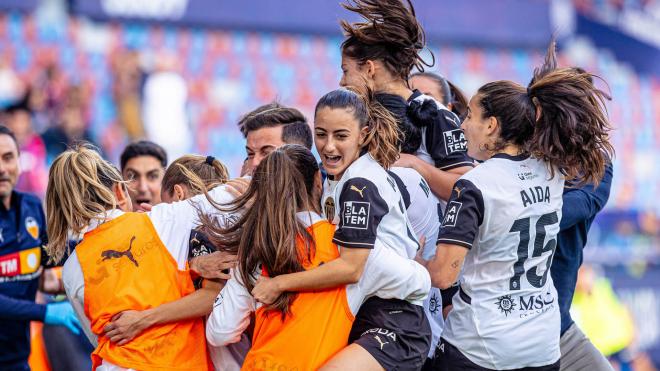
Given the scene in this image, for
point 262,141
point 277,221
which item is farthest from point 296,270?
point 262,141

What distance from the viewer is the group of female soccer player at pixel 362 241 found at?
12.6 feet

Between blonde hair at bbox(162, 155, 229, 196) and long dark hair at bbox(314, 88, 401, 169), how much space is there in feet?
3.21

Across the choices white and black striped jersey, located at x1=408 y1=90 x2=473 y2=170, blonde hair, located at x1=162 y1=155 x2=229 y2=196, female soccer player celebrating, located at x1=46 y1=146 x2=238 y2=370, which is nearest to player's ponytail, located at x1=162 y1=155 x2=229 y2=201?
blonde hair, located at x1=162 y1=155 x2=229 y2=196

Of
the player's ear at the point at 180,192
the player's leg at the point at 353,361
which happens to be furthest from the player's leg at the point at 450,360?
the player's ear at the point at 180,192

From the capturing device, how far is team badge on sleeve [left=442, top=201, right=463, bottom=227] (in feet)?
13.0

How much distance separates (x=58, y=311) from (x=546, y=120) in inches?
120

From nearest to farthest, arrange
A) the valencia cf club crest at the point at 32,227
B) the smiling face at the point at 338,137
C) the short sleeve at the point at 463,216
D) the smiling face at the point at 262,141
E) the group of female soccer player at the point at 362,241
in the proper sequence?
the group of female soccer player at the point at 362,241
the short sleeve at the point at 463,216
the smiling face at the point at 338,137
the smiling face at the point at 262,141
the valencia cf club crest at the point at 32,227

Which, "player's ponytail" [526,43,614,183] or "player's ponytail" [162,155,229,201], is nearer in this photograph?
"player's ponytail" [526,43,614,183]

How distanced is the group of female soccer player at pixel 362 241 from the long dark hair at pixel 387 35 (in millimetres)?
33

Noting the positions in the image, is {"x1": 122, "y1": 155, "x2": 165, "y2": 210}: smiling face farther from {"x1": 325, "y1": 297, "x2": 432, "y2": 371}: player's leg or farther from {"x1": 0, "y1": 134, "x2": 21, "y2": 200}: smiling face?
{"x1": 325, "y1": 297, "x2": 432, "y2": 371}: player's leg

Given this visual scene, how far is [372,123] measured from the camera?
413cm

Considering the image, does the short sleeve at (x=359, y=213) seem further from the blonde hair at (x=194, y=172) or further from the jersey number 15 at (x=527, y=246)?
the blonde hair at (x=194, y=172)

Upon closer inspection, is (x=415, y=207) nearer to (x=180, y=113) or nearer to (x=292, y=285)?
(x=292, y=285)

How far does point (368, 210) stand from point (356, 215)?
0.18 feet
